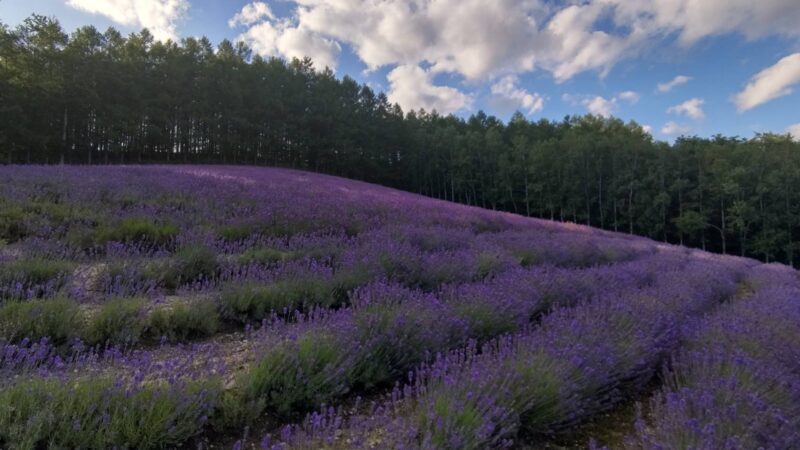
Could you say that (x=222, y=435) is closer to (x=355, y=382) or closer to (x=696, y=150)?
(x=355, y=382)

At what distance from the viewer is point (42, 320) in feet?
8.98

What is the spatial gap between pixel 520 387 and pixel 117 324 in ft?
8.80

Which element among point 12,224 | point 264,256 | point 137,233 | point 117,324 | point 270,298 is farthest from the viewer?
point 137,233

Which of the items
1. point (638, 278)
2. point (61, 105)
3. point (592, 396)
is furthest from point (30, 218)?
point (61, 105)

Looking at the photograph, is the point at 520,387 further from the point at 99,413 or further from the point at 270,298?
the point at 270,298

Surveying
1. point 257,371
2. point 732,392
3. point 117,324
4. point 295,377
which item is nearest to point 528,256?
point 732,392

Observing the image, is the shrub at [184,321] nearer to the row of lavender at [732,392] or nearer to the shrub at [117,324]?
the shrub at [117,324]

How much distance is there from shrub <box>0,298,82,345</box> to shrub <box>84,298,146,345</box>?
0.31ft

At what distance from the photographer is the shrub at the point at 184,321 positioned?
3.22m

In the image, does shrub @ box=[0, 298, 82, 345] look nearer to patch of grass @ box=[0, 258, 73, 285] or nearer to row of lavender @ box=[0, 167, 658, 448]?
row of lavender @ box=[0, 167, 658, 448]

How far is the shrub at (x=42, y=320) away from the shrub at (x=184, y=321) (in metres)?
0.48

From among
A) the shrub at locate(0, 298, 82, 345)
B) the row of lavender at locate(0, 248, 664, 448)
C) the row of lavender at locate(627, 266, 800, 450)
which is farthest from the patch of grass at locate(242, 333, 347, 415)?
the row of lavender at locate(627, 266, 800, 450)

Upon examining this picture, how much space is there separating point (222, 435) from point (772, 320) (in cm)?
455

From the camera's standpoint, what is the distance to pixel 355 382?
282 centimetres
